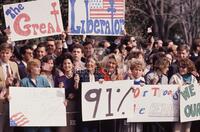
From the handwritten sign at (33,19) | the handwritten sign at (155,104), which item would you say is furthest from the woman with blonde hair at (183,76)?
the handwritten sign at (33,19)

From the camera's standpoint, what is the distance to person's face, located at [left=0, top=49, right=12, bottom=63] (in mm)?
10188

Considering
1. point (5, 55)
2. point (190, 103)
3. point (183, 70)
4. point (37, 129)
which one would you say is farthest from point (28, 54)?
point (190, 103)

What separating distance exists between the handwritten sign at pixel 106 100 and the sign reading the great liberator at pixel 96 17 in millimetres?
2948

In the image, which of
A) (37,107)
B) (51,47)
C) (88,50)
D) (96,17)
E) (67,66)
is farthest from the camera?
(96,17)

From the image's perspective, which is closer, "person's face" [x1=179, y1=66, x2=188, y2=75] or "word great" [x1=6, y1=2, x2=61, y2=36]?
"person's face" [x1=179, y1=66, x2=188, y2=75]

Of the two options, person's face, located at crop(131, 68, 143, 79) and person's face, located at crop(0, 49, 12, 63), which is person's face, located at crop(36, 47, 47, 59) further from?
person's face, located at crop(131, 68, 143, 79)

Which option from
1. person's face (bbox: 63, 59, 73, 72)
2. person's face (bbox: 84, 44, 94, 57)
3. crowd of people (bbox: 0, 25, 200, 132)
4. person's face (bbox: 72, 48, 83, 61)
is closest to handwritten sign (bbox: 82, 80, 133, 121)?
crowd of people (bbox: 0, 25, 200, 132)

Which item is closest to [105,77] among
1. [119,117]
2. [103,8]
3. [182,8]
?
[119,117]

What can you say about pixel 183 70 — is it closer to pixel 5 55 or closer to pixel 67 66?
pixel 67 66

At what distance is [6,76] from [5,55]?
1.07 ft

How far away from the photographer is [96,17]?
1323 centimetres

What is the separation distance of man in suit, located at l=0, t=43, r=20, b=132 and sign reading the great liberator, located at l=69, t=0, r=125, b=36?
111 inches

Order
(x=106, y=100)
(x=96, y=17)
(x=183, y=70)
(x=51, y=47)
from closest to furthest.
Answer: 1. (x=106, y=100)
2. (x=183, y=70)
3. (x=51, y=47)
4. (x=96, y=17)

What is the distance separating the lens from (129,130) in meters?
10.4
